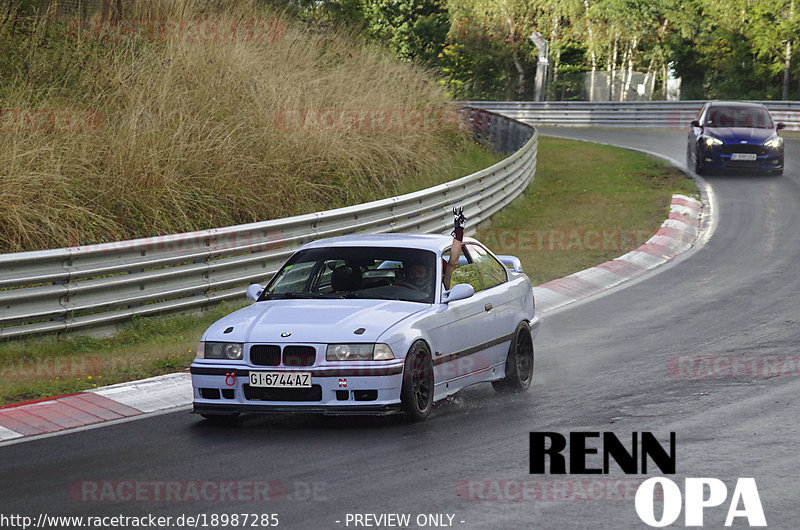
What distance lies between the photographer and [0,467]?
702 centimetres

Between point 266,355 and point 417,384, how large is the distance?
114 cm

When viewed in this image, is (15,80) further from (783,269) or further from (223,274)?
(783,269)

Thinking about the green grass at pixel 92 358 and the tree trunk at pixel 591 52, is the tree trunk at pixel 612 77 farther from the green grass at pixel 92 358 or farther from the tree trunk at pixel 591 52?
→ the green grass at pixel 92 358

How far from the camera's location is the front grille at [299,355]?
7.78 m

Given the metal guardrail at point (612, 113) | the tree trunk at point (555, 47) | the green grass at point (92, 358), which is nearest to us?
the green grass at point (92, 358)

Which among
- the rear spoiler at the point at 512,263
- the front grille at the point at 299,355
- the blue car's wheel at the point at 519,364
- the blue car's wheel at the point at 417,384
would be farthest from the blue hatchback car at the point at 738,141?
the front grille at the point at 299,355

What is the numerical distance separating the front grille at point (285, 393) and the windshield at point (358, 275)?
1.24 meters

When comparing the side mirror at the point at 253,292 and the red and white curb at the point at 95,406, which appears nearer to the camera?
the red and white curb at the point at 95,406

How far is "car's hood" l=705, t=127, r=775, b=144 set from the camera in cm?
2605

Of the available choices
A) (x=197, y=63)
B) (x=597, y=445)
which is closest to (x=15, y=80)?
(x=197, y=63)

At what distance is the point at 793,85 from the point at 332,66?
1406 inches

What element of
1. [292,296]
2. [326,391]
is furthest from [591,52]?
[326,391]

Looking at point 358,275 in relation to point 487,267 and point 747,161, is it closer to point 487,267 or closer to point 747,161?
point 487,267

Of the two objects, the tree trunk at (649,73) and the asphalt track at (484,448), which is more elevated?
the tree trunk at (649,73)
